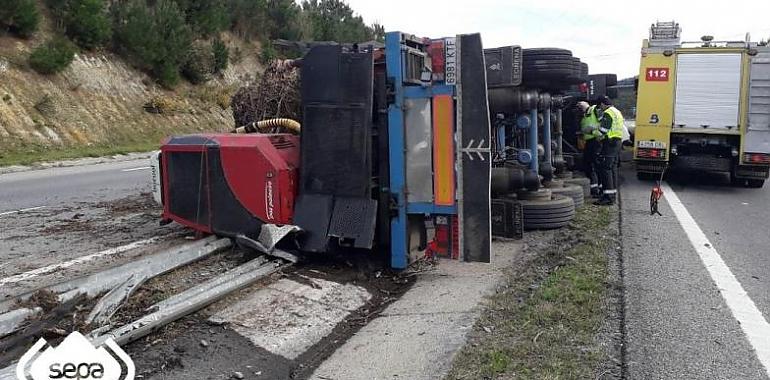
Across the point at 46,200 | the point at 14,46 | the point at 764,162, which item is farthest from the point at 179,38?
the point at 764,162

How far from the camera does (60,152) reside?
18.0m

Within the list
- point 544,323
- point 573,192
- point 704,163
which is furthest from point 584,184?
point 544,323

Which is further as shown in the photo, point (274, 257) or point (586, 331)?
point (274, 257)

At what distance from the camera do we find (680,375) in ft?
11.1

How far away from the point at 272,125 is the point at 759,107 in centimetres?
894

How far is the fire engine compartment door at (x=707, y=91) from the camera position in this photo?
1155 centimetres

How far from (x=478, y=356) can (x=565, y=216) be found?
3.99 metres

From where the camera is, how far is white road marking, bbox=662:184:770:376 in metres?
3.83

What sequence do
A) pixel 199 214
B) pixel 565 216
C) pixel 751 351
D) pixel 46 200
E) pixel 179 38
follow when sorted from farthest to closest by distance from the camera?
pixel 179 38 < pixel 46 200 < pixel 565 216 < pixel 199 214 < pixel 751 351

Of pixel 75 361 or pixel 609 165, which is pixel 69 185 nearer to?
pixel 609 165

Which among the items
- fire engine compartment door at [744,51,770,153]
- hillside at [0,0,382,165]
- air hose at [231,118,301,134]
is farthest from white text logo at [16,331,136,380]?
hillside at [0,0,382,165]

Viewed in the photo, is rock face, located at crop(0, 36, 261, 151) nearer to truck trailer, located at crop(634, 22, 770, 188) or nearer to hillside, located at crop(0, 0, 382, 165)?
hillside, located at crop(0, 0, 382, 165)

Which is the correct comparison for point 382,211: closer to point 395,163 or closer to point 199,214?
point 395,163

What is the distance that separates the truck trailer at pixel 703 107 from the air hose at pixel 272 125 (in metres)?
8.22
